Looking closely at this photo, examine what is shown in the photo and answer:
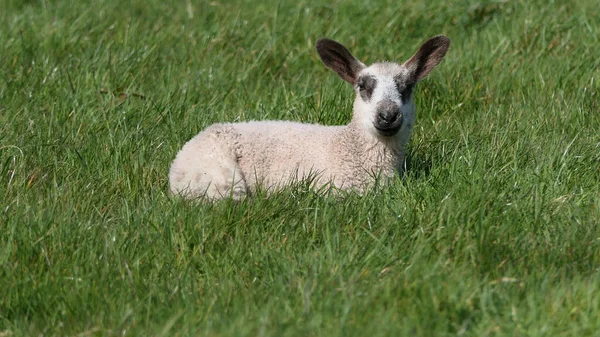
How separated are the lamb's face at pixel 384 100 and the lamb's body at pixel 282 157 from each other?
0.12 metres

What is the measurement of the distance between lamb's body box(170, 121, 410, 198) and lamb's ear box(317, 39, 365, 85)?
0.36m

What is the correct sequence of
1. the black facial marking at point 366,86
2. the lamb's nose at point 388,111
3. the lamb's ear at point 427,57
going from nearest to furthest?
the lamb's nose at point 388,111, the black facial marking at point 366,86, the lamb's ear at point 427,57

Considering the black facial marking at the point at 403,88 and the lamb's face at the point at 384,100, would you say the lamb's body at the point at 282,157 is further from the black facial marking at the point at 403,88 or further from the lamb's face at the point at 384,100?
the black facial marking at the point at 403,88

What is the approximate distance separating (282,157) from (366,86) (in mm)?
615

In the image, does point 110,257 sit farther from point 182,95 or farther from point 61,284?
point 182,95

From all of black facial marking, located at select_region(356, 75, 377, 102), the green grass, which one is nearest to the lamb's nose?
black facial marking, located at select_region(356, 75, 377, 102)

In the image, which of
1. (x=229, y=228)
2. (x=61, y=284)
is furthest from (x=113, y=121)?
(x=61, y=284)

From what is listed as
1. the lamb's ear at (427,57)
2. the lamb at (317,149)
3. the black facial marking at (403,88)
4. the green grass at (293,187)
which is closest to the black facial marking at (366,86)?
the lamb at (317,149)

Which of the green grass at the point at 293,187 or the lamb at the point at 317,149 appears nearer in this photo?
the green grass at the point at 293,187

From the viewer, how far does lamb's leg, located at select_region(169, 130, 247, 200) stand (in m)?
5.63

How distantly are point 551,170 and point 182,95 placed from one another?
261 centimetres

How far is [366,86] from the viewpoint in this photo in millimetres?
5832

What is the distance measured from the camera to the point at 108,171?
5.64m

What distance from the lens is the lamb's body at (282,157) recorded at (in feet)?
18.7
